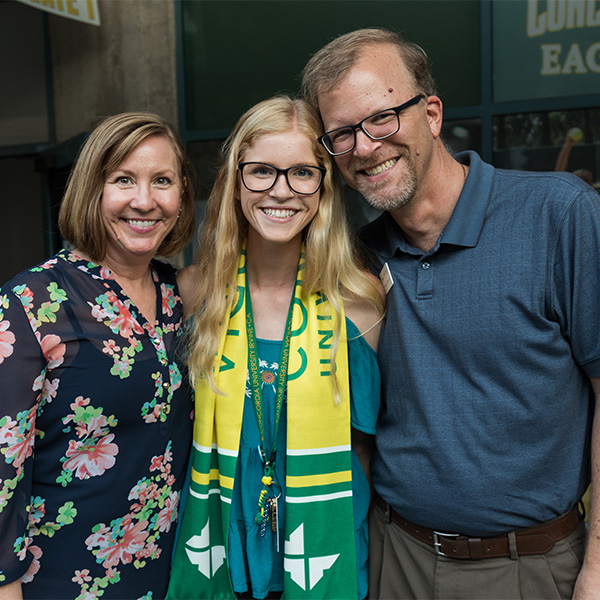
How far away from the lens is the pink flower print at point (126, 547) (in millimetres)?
1915

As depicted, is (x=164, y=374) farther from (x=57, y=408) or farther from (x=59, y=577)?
(x=59, y=577)

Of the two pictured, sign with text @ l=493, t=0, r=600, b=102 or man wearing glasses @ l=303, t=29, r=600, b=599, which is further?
sign with text @ l=493, t=0, r=600, b=102

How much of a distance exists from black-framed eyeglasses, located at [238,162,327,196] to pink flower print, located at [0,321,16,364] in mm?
956

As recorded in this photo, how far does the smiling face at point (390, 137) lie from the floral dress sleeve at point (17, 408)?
1.17 metres

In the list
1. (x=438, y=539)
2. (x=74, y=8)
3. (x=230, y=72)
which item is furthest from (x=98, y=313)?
(x=74, y=8)

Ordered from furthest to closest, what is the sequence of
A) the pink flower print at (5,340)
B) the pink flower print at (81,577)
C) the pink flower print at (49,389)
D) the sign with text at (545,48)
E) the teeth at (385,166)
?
the sign with text at (545,48), the teeth at (385,166), the pink flower print at (81,577), the pink flower print at (49,389), the pink flower print at (5,340)

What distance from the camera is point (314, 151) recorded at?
220 cm

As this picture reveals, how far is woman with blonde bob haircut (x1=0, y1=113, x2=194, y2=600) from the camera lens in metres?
1.72

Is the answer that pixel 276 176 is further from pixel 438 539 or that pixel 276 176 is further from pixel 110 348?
pixel 438 539

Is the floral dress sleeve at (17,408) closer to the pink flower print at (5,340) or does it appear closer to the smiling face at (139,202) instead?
the pink flower print at (5,340)

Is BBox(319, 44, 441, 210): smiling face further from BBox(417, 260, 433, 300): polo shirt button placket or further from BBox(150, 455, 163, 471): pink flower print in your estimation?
BBox(150, 455, 163, 471): pink flower print

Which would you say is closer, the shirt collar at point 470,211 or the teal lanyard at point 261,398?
the shirt collar at point 470,211

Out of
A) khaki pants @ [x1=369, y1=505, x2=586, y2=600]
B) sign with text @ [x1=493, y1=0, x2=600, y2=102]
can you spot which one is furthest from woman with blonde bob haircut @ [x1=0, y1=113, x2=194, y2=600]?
sign with text @ [x1=493, y1=0, x2=600, y2=102]

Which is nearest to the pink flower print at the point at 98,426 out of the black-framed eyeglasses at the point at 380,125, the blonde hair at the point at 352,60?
the black-framed eyeglasses at the point at 380,125
